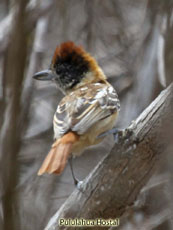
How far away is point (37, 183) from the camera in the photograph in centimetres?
522

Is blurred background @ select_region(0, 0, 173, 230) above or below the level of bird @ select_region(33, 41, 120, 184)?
below

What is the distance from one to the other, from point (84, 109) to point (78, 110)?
50 mm

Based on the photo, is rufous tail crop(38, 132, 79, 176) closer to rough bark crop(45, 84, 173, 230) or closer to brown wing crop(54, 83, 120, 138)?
brown wing crop(54, 83, 120, 138)

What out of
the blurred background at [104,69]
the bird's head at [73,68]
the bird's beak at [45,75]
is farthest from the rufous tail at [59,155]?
the bird's beak at [45,75]

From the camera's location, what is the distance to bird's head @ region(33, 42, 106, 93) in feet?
14.3

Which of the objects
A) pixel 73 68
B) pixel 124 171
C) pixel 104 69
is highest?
pixel 73 68

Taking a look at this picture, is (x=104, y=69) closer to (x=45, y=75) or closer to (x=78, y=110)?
(x=45, y=75)

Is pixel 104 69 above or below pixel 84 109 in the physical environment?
below

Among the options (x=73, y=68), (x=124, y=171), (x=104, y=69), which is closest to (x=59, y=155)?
(x=124, y=171)

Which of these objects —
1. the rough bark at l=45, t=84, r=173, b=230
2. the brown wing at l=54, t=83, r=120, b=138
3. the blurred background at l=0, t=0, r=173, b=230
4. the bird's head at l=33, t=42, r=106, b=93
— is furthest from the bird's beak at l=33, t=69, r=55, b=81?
the rough bark at l=45, t=84, r=173, b=230

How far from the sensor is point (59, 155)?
321 cm

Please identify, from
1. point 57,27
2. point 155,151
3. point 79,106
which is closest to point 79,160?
point 57,27

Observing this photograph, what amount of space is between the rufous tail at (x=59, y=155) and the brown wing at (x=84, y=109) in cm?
7

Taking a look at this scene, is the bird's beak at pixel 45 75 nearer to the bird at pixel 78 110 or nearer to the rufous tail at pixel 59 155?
the bird at pixel 78 110
